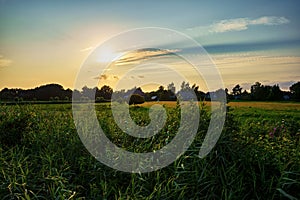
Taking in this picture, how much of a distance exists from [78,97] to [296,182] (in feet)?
12.6

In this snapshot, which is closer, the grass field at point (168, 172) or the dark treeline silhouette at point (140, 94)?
the grass field at point (168, 172)

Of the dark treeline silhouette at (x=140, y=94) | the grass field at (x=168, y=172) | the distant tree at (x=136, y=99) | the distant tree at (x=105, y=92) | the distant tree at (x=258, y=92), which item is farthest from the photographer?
the distant tree at (x=258, y=92)

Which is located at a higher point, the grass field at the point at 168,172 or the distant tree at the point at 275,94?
the distant tree at the point at 275,94

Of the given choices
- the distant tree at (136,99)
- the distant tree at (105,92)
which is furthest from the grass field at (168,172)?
the distant tree at (105,92)

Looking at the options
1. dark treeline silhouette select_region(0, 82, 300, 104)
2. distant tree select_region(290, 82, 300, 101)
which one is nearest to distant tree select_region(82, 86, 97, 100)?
dark treeline silhouette select_region(0, 82, 300, 104)

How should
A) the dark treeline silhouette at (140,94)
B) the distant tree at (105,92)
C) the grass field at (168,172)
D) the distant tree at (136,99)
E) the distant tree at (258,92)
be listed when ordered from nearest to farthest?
1. the grass field at (168,172)
2. the dark treeline silhouette at (140,94)
3. the distant tree at (136,99)
4. the distant tree at (105,92)
5. the distant tree at (258,92)

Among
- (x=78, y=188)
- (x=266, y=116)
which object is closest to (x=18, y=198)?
(x=78, y=188)

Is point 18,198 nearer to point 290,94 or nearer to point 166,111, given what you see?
point 166,111

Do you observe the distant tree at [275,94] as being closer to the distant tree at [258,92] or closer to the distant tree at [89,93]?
the distant tree at [258,92]

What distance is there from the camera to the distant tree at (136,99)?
514 cm

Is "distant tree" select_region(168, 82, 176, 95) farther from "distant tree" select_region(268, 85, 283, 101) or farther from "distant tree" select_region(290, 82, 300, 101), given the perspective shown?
"distant tree" select_region(290, 82, 300, 101)

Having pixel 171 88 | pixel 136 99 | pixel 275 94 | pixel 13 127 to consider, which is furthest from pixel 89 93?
pixel 275 94

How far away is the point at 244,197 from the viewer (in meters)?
2.66

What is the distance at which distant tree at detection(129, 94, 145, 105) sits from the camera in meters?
5.14
